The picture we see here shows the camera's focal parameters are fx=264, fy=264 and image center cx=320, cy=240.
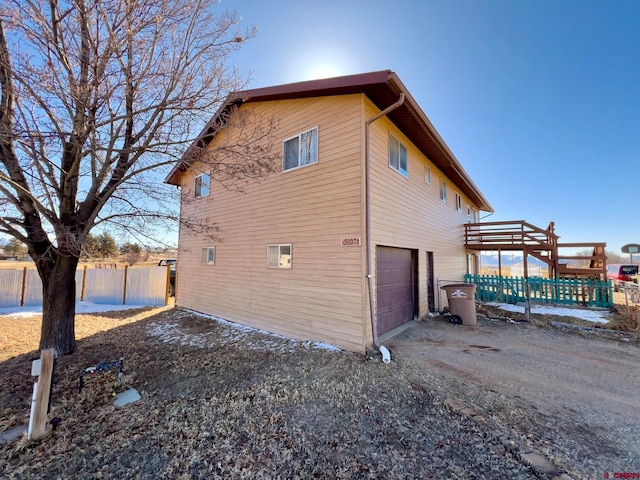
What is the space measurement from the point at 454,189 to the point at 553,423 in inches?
441

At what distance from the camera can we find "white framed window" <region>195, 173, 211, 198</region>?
10.3 meters

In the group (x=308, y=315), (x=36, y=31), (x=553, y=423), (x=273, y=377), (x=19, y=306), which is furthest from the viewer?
(x=19, y=306)

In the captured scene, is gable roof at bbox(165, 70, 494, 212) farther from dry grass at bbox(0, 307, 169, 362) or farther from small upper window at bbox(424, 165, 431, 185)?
dry grass at bbox(0, 307, 169, 362)

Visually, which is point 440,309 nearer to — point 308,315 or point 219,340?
point 308,315

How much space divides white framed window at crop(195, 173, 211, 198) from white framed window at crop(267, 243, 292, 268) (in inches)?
182

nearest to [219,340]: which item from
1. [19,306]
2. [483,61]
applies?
[19,306]

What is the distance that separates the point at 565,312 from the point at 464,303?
3.76 metres

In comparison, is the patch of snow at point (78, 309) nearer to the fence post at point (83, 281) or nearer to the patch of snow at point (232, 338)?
the fence post at point (83, 281)

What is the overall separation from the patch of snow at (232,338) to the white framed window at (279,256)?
6.05 feet

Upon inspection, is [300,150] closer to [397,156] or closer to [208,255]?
[397,156]

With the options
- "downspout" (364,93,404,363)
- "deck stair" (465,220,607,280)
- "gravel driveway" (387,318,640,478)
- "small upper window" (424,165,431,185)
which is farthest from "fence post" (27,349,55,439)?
"deck stair" (465,220,607,280)

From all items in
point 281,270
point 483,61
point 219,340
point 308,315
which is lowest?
point 219,340

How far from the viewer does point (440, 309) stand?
9508mm

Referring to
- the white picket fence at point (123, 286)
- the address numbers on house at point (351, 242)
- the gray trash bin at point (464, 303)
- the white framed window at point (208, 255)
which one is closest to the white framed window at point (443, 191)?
the gray trash bin at point (464, 303)
